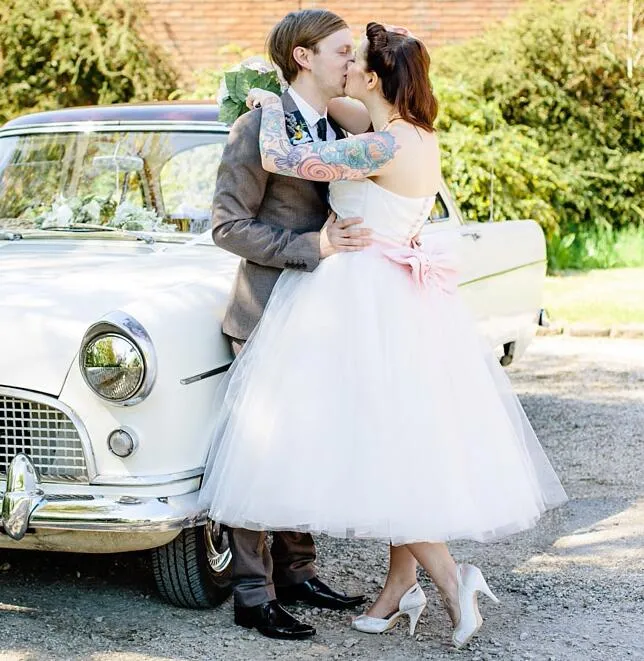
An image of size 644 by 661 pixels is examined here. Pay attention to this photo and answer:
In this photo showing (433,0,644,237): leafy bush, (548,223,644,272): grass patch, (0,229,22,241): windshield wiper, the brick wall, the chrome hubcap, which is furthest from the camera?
the brick wall

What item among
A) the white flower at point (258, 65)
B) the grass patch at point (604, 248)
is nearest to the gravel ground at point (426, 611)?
the white flower at point (258, 65)

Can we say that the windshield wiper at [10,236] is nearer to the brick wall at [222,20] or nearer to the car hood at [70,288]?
the car hood at [70,288]

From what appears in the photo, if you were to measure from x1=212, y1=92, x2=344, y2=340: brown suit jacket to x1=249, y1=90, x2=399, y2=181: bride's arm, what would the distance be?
0.39 feet

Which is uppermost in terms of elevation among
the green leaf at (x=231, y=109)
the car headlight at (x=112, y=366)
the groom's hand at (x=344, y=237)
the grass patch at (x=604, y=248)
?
the green leaf at (x=231, y=109)

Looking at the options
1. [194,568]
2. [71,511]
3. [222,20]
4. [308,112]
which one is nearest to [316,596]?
[194,568]

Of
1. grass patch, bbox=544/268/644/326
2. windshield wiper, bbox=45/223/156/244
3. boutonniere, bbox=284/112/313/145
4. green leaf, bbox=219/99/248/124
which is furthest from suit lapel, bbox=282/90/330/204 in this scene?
grass patch, bbox=544/268/644/326

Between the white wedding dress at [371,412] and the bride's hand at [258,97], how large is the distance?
335mm

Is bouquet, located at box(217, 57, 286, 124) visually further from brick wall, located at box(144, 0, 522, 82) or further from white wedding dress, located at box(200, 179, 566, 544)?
brick wall, located at box(144, 0, 522, 82)

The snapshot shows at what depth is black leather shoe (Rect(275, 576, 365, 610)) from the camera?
379cm

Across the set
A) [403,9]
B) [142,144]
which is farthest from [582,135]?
[142,144]

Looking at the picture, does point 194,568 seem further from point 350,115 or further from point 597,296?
point 597,296

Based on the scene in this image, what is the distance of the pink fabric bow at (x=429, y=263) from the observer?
344cm

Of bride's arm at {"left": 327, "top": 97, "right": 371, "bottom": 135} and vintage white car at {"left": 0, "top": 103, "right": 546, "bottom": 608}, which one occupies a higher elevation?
bride's arm at {"left": 327, "top": 97, "right": 371, "bottom": 135}

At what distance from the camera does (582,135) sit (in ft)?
46.1
